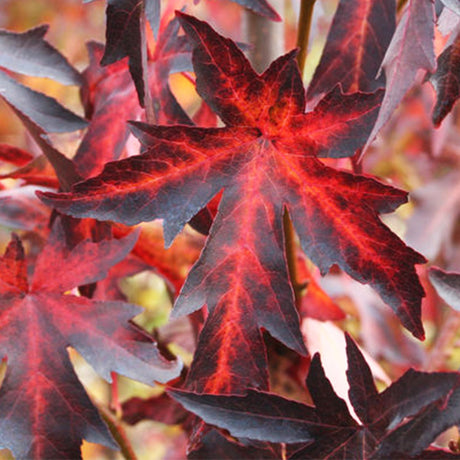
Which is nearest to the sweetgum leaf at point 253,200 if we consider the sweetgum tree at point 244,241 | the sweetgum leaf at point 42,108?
the sweetgum tree at point 244,241

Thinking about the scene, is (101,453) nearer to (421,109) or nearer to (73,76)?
(421,109)

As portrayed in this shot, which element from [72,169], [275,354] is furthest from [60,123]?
[275,354]

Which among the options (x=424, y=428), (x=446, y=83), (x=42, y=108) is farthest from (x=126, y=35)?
(x=424, y=428)

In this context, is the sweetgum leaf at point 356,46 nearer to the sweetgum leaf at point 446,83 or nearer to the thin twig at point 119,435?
the sweetgum leaf at point 446,83

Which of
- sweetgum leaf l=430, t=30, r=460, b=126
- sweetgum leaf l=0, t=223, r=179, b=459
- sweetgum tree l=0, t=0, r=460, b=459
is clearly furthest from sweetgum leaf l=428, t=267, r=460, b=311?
sweetgum leaf l=0, t=223, r=179, b=459

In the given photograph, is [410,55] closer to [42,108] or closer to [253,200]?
[253,200]
